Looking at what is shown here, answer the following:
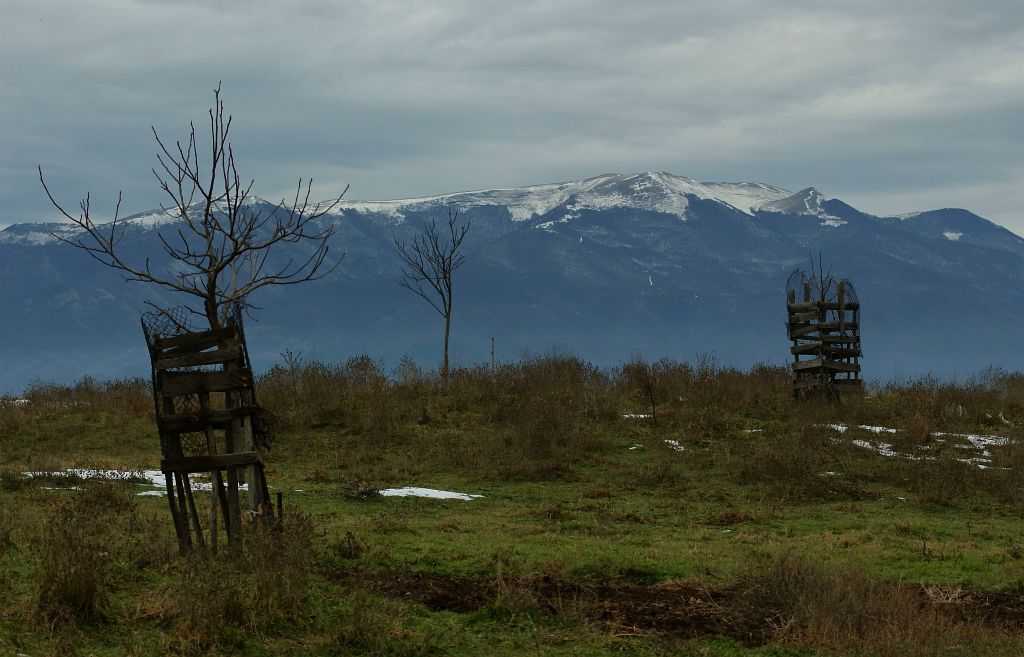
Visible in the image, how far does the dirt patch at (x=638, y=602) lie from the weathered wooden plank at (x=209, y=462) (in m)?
1.56

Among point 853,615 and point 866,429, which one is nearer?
point 853,615

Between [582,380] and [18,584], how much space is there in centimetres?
1989

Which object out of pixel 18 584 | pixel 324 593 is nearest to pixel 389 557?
pixel 324 593

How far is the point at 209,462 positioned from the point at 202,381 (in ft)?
2.62

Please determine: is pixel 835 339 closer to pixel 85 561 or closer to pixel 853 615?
pixel 853 615

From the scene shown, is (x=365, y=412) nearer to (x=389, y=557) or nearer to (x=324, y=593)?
(x=389, y=557)

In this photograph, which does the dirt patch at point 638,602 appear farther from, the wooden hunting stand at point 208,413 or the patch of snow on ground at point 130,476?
the patch of snow on ground at point 130,476

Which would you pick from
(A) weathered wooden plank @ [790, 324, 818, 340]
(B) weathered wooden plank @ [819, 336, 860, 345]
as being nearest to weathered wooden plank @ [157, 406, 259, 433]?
(A) weathered wooden plank @ [790, 324, 818, 340]

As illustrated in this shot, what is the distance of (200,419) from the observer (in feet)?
34.4

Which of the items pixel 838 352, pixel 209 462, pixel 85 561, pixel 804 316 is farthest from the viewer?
pixel 804 316

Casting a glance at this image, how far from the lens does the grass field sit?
28.6 feet

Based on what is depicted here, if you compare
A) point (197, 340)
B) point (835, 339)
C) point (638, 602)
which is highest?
point (197, 340)

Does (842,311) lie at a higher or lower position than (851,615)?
higher

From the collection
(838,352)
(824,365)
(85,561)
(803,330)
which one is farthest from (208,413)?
(838,352)
